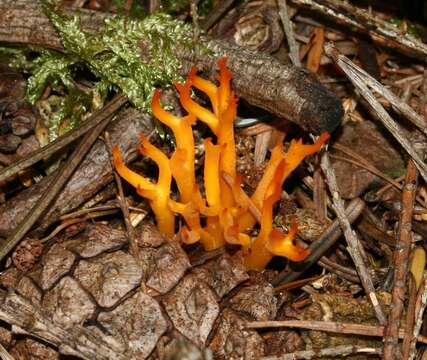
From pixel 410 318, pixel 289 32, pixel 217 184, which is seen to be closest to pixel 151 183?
pixel 217 184

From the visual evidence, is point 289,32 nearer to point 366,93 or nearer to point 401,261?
point 366,93

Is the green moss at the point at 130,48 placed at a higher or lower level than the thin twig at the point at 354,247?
higher

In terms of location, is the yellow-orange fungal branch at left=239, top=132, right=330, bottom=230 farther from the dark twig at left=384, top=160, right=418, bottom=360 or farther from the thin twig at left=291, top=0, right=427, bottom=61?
the thin twig at left=291, top=0, right=427, bottom=61

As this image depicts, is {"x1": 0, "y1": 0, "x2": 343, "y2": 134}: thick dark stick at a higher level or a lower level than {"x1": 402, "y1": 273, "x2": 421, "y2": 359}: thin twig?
higher

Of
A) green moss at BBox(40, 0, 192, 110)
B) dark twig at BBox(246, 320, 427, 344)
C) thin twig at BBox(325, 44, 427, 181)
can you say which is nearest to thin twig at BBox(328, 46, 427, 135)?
thin twig at BBox(325, 44, 427, 181)

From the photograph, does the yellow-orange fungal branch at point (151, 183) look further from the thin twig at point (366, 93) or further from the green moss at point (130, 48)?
the thin twig at point (366, 93)

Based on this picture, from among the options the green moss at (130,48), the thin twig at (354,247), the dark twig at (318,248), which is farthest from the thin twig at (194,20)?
the dark twig at (318,248)
